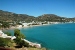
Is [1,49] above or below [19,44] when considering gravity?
above

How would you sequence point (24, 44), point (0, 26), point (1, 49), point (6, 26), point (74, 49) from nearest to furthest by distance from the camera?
point (1, 49) → point (24, 44) → point (74, 49) → point (0, 26) → point (6, 26)

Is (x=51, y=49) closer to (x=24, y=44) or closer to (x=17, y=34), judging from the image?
(x=24, y=44)

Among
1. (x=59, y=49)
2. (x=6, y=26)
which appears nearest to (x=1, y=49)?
(x=59, y=49)

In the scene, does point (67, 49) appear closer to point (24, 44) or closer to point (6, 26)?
point (24, 44)

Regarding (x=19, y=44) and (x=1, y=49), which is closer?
(x=1, y=49)

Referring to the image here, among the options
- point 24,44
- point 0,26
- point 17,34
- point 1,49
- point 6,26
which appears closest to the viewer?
point 1,49

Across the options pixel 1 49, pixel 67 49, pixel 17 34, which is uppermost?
pixel 1 49

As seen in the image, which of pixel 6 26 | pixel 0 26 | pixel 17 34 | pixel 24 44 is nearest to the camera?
pixel 24 44

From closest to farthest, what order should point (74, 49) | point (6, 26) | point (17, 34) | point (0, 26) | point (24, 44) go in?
1. point (24, 44)
2. point (74, 49)
3. point (17, 34)
4. point (0, 26)
5. point (6, 26)

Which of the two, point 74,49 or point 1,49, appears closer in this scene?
point 1,49

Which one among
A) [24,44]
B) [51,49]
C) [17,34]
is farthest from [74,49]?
[17,34]
